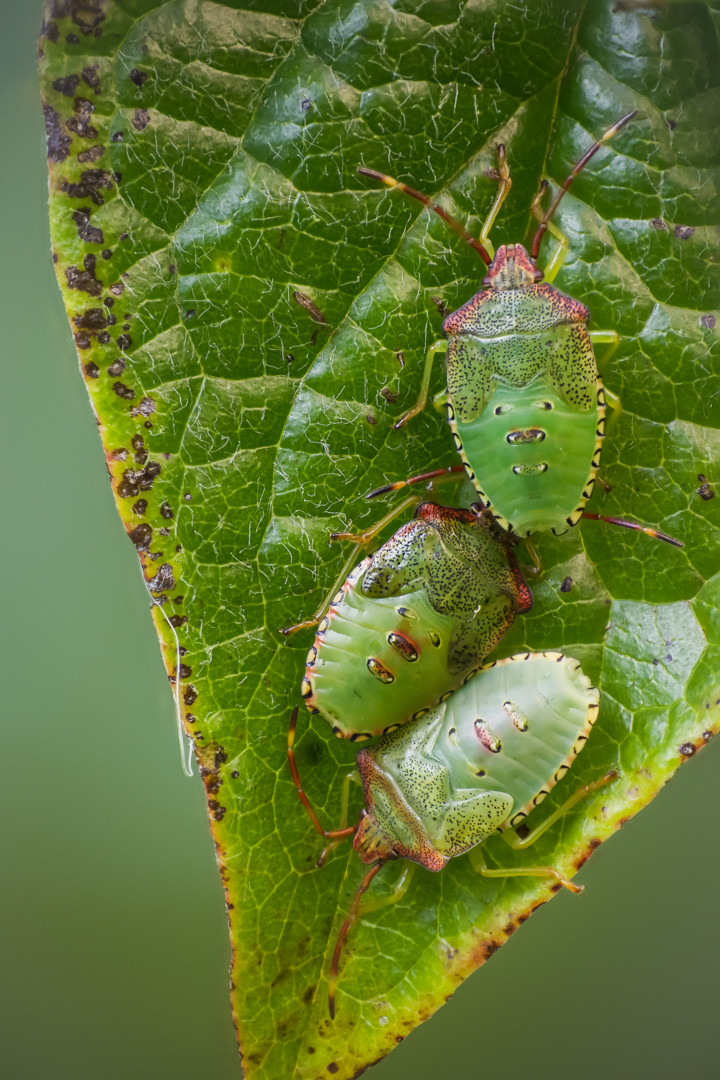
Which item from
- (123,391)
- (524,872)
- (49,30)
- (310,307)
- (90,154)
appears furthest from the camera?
(524,872)

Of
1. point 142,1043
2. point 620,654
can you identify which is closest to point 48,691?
point 142,1043

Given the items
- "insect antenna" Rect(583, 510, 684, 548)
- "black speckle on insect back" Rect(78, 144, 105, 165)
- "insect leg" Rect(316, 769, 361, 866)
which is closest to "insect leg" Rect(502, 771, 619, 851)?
"insect leg" Rect(316, 769, 361, 866)

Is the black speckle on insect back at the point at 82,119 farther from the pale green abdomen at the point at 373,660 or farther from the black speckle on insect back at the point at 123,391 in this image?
the pale green abdomen at the point at 373,660

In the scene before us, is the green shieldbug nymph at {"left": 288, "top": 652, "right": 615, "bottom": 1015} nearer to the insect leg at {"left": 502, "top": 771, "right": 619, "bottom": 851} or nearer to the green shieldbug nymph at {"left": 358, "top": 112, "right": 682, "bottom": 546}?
the insect leg at {"left": 502, "top": 771, "right": 619, "bottom": 851}

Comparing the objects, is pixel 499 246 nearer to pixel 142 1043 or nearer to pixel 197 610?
pixel 197 610

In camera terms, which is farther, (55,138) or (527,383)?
(527,383)

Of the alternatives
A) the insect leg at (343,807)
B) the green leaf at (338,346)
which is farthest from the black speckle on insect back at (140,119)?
the insect leg at (343,807)

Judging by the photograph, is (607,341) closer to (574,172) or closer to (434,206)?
(574,172)

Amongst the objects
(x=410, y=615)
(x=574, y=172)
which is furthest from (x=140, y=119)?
(x=410, y=615)
